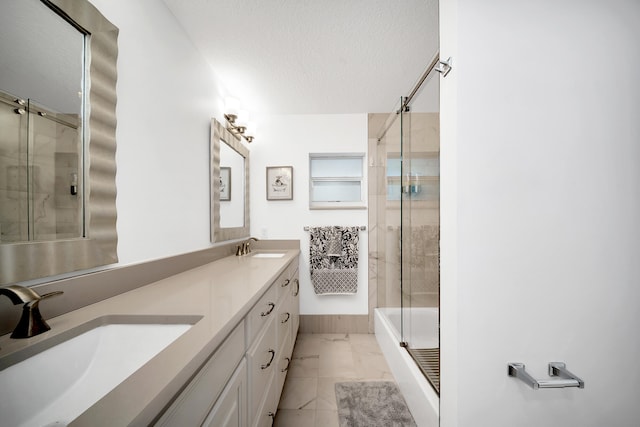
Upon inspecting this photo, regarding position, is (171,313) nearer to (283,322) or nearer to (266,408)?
(266,408)

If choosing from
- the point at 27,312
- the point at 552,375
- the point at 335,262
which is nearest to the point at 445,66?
the point at 552,375

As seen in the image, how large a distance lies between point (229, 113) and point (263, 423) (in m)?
1.98

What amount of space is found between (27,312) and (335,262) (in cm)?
211

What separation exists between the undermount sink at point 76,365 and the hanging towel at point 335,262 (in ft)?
6.00

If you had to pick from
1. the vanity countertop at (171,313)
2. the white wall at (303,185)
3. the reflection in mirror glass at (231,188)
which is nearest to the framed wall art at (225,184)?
the reflection in mirror glass at (231,188)

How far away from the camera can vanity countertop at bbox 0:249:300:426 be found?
37 centimetres

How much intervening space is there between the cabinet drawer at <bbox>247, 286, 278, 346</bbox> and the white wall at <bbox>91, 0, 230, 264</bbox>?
584mm

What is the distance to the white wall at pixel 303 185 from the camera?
260 cm

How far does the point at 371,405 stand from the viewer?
1.54 metres

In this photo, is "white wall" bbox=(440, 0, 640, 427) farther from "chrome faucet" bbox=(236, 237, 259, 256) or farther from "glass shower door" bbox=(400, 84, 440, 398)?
"chrome faucet" bbox=(236, 237, 259, 256)

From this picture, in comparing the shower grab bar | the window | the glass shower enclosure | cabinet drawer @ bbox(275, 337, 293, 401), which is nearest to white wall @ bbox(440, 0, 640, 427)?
the shower grab bar

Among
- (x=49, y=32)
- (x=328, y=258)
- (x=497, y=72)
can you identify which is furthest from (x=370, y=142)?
(x=49, y=32)

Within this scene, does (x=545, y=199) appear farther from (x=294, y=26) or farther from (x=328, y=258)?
(x=328, y=258)

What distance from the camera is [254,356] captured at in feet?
3.16
